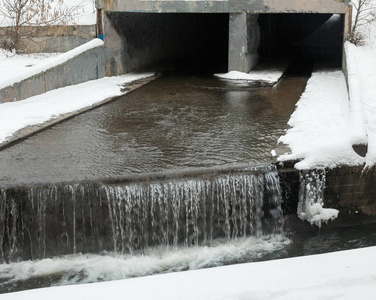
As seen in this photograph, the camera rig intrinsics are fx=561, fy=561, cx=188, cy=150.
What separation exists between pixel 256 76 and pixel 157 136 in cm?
574

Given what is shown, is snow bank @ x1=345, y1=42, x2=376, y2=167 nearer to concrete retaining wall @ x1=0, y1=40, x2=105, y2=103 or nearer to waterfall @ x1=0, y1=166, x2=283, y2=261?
waterfall @ x1=0, y1=166, x2=283, y2=261

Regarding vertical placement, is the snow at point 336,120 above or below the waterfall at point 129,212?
above

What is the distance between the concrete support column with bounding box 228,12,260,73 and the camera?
506 inches

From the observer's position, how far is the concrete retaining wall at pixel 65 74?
9875 millimetres

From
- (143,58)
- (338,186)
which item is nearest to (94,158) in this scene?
(338,186)

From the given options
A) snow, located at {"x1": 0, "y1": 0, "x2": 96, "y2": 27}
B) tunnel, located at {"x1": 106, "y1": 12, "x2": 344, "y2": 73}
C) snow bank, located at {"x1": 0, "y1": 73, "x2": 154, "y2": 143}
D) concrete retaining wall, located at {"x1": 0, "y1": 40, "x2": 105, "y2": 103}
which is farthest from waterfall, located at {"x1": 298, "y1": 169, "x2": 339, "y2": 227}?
snow, located at {"x1": 0, "y1": 0, "x2": 96, "y2": 27}

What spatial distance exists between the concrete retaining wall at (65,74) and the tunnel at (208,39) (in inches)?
52.9

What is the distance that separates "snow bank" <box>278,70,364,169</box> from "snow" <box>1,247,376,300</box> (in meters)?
3.04

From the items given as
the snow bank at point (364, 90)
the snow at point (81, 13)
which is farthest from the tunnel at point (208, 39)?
the snow bank at point (364, 90)

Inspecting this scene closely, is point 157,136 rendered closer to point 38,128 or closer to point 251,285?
point 38,128

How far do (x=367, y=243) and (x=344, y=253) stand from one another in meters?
2.73

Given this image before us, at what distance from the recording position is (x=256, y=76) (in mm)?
13172

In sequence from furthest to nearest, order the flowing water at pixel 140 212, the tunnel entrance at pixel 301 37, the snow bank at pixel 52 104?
the tunnel entrance at pixel 301 37
the snow bank at pixel 52 104
the flowing water at pixel 140 212

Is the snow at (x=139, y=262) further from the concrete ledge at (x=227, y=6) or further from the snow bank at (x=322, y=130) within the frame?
the concrete ledge at (x=227, y=6)
